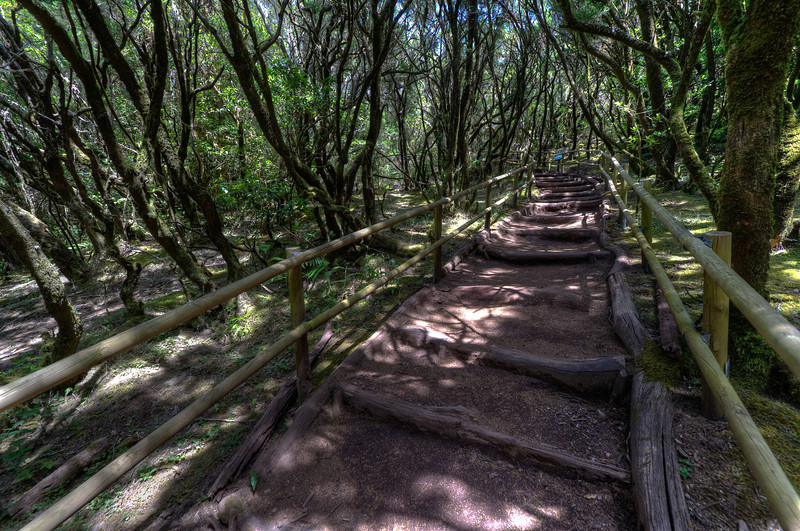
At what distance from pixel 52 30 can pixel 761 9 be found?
492cm

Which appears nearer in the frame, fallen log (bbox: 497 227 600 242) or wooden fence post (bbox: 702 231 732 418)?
wooden fence post (bbox: 702 231 732 418)

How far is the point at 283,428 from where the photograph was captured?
7.39 feet

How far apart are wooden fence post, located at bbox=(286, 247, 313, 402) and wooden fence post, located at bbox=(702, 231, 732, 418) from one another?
86.9 inches

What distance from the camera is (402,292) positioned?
4.46 m

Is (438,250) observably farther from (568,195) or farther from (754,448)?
(568,195)

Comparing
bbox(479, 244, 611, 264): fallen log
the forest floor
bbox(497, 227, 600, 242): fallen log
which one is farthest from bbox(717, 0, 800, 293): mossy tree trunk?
bbox(497, 227, 600, 242): fallen log

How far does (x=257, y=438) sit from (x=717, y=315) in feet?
8.03

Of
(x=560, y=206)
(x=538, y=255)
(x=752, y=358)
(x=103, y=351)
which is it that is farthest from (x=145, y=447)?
(x=560, y=206)

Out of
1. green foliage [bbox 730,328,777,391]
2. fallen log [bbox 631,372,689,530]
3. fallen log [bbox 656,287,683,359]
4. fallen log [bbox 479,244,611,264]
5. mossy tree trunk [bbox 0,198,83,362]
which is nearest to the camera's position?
fallen log [bbox 631,372,689,530]

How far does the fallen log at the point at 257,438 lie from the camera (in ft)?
6.05

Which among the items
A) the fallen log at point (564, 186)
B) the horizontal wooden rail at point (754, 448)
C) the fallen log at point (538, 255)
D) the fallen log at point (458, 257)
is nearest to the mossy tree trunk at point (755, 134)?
the horizontal wooden rail at point (754, 448)

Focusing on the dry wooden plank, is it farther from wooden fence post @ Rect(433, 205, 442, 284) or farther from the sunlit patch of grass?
the sunlit patch of grass

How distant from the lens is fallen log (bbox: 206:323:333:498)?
1.84 m

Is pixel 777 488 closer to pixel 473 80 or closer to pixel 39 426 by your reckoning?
pixel 39 426
